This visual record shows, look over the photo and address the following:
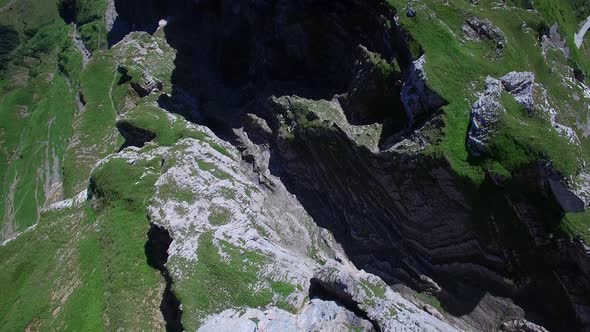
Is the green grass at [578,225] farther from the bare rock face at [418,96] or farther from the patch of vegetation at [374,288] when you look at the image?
the patch of vegetation at [374,288]

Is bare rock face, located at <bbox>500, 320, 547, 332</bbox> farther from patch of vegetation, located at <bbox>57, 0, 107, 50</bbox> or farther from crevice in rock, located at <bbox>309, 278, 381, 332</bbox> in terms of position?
patch of vegetation, located at <bbox>57, 0, 107, 50</bbox>

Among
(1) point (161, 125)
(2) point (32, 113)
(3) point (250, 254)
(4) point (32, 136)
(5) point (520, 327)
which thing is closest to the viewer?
(5) point (520, 327)

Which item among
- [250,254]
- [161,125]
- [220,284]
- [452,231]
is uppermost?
[452,231]

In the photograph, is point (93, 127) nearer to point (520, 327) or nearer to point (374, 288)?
point (374, 288)

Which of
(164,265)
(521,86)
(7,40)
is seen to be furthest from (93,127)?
(7,40)

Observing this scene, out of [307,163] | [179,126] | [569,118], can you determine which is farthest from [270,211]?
[569,118]

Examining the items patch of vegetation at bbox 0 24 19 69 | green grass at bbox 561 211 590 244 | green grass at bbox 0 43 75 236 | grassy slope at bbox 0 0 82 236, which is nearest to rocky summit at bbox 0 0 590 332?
green grass at bbox 561 211 590 244

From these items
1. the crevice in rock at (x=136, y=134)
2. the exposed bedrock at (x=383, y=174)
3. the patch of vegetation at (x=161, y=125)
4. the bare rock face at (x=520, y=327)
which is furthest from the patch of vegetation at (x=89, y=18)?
the bare rock face at (x=520, y=327)
